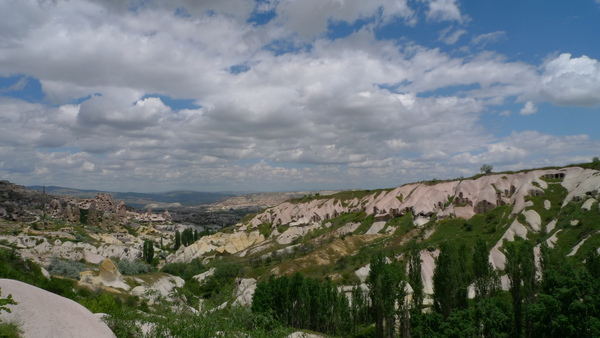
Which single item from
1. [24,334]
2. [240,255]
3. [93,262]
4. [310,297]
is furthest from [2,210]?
[24,334]

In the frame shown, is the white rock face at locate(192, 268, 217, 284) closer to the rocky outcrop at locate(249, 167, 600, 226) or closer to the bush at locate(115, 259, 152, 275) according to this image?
the bush at locate(115, 259, 152, 275)

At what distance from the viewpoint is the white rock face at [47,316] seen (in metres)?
18.6

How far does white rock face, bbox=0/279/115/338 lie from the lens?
18.6m

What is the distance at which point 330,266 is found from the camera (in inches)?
2798

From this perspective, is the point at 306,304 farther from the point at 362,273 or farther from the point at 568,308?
the point at 568,308

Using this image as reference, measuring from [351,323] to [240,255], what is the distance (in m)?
67.2

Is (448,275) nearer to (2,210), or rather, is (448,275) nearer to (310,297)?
(310,297)

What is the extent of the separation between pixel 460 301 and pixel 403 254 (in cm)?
2520

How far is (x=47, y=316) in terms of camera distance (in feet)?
65.0

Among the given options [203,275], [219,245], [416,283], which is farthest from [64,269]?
[416,283]

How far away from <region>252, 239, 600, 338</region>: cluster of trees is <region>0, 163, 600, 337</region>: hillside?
18 centimetres

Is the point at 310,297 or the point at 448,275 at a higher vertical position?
the point at 448,275

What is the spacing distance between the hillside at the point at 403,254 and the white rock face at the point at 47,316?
2697 mm

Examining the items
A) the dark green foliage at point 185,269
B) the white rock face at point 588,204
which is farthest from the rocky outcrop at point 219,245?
the white rock face at point 588,204
